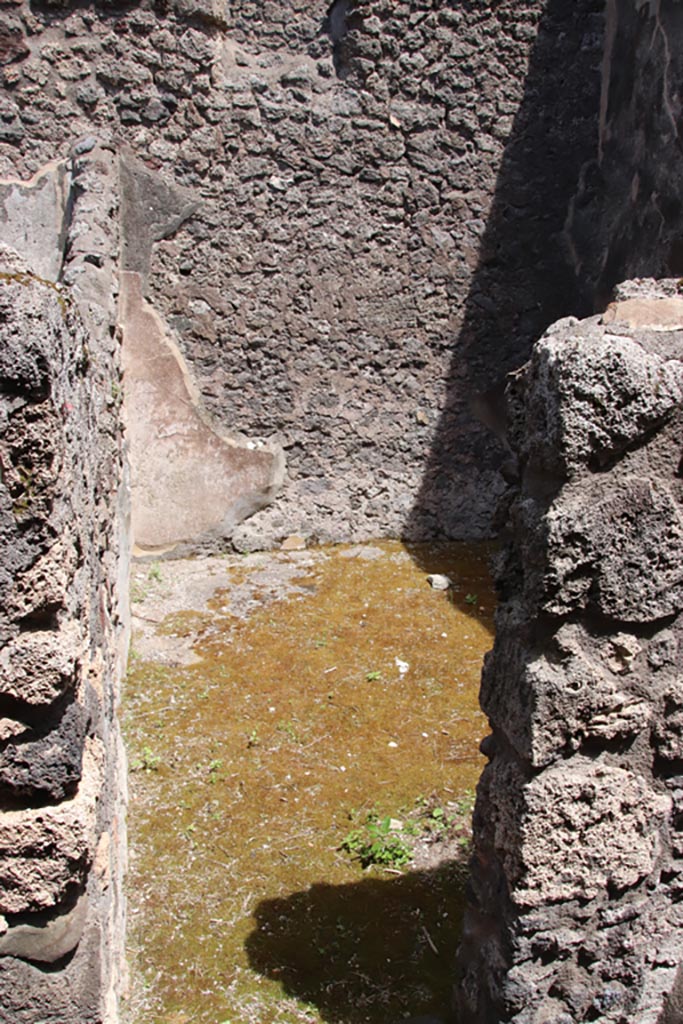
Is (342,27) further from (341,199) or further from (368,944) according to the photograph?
(368,944)

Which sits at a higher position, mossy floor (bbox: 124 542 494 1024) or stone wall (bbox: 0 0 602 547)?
stone wall (bbox: 0 0 602 547)

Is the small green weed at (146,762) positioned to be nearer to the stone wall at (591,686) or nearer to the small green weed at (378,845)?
the small green weed at (378,845)

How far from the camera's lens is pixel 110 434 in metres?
4.07

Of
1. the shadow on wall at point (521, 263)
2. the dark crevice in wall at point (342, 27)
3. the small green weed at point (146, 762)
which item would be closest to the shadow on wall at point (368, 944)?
the small green weed at point (146, 762)

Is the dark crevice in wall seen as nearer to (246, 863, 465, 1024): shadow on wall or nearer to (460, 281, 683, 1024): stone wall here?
(460, 281, 683, 1024): stone wall

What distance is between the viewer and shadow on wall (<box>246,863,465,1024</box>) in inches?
100.0

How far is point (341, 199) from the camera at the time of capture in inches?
219

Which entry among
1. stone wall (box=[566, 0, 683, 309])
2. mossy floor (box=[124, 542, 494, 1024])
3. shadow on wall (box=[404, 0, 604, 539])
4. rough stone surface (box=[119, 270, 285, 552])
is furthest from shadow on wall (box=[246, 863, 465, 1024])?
stone wall (box=[566, 0, 683, 309])

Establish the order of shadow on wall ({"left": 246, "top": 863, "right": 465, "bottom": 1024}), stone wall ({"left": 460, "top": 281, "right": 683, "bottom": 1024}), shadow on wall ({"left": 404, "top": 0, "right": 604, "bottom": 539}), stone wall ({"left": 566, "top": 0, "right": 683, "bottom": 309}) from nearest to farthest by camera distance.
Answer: stone wall ({"left": 460, "top": 281, "right": 683, "bottom": 1024}) < shadow on wall ({"left": 246, "top": 863, "right": 465, "bottom": 1024}) < stone wall ({"left": 566, "top": 0, "right": 683, "bottom": 309}) < shadow on wall ({"left": 404, "top": 0, "right": 604, "bottom": 539})

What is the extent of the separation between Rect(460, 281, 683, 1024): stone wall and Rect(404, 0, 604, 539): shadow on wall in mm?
3826

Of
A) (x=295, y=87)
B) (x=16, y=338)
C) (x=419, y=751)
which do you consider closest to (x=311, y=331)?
(x=295, y=87)

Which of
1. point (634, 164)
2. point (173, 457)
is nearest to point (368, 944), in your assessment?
point (173, 457)

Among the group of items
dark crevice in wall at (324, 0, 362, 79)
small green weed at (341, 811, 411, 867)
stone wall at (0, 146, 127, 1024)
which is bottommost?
small green weed at (341, 811, 411, 867)

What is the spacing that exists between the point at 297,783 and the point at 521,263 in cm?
371
